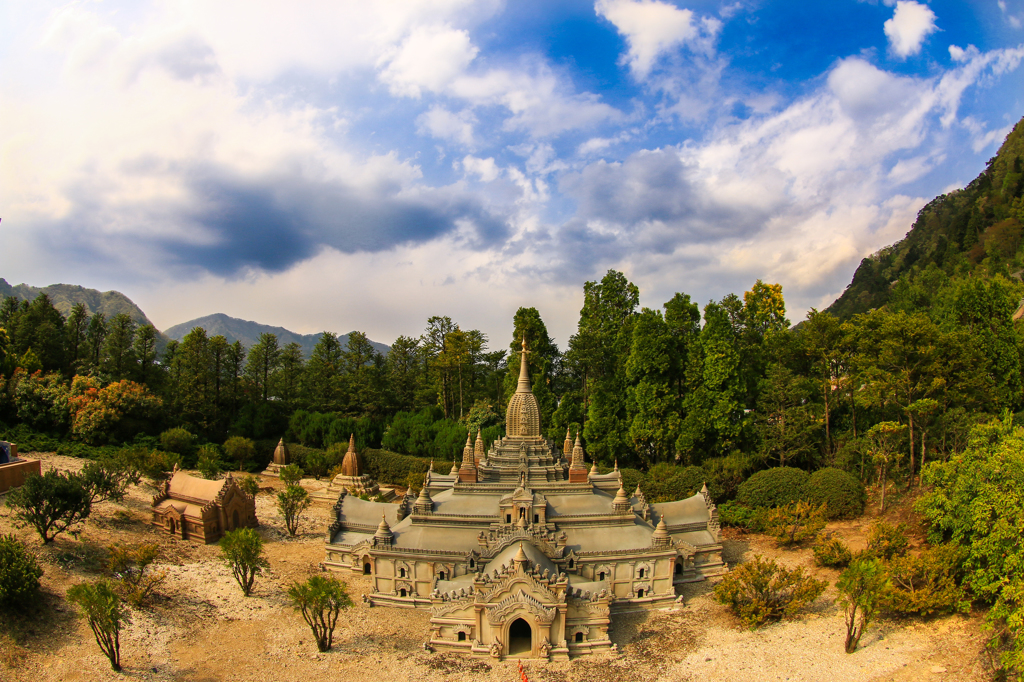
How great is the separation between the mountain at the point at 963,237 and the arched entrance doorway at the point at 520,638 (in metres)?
53.8

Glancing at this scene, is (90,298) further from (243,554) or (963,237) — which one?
(963,237)

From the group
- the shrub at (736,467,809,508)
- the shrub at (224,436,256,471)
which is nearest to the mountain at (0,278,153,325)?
the shrub at (224,436,256,471)

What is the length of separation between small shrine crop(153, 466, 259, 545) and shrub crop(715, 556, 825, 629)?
25.6m

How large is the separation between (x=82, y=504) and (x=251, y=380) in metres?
32.0

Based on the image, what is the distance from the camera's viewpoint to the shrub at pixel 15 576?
1956 cm

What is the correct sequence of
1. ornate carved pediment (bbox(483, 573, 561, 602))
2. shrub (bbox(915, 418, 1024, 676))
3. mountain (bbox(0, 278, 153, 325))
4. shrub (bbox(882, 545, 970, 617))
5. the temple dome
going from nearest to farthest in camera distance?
shrub (bbox(915, 418, 1024, 676))
ornate carved pediment (bbox(483, 573, 561, 602))
shrub (bbox(882, 545, 970, 617))
the temple dome
mountain (bbox(0, 278, 153, 325))

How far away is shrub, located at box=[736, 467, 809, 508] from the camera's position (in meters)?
32.8

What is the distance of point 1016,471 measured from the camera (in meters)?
19.6

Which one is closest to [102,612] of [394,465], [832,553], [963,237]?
[394,465]

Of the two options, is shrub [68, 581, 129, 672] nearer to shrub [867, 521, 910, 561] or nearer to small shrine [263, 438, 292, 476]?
small shrine [263, 438, 292, 476]

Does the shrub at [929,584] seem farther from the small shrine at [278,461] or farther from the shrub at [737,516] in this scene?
the small shrine at [278,461]

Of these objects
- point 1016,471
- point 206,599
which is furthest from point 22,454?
point 1016,471

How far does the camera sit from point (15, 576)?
64.8ft

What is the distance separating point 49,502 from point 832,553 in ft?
118
